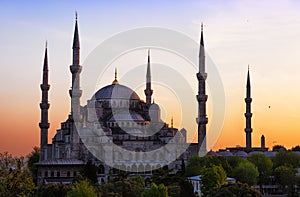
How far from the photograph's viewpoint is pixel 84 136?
48.1 m

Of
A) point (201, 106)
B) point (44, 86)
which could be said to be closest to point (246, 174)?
point (201, 106)

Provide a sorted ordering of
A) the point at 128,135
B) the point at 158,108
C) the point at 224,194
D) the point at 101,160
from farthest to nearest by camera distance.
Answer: the point at 158,108
the point at 128,135
the point at 101,160
the point at 224,194

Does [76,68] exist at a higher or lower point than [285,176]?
higher

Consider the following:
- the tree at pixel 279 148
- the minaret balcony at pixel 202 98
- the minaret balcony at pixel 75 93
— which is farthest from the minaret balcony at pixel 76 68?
the tree at pixel 279 148

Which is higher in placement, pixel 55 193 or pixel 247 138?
pixel 247 138

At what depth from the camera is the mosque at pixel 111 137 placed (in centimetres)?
4656

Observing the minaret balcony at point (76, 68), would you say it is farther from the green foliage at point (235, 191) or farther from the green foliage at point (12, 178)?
the green foliage at point (235, 191)

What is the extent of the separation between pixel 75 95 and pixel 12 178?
2230cm

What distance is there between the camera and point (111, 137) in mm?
47812

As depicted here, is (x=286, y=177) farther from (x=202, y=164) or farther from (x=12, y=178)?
(x=12, y=178)

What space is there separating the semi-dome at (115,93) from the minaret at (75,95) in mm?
5970

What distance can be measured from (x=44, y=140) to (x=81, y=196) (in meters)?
25.2

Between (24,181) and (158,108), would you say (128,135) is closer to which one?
(158,108)

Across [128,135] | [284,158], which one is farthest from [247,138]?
[128,135]
